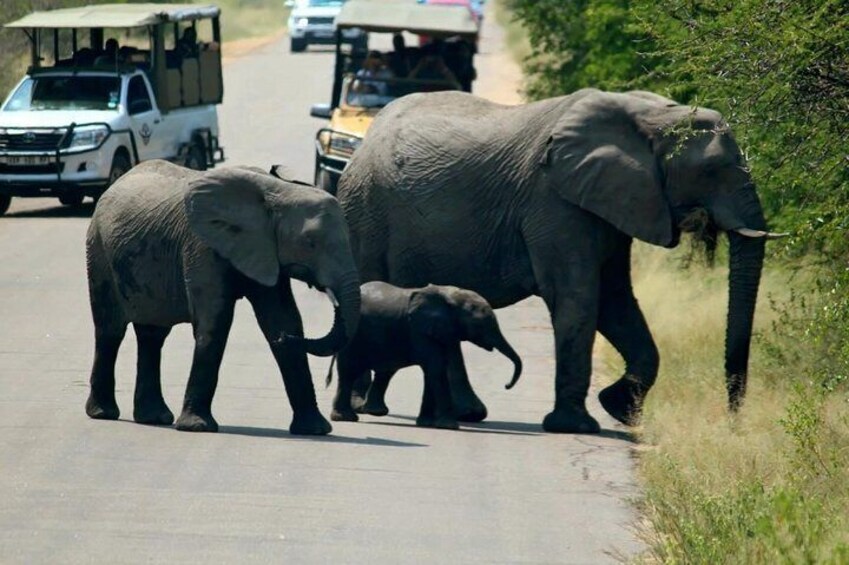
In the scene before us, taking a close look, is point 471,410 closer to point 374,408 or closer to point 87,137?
point 374,408

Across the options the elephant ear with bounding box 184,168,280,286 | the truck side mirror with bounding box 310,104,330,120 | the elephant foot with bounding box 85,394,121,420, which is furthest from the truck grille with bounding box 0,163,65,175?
the elephant ear with bounding box 184,168,280,286

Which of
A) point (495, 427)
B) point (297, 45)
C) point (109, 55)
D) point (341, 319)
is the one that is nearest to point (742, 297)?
point (495, 427)

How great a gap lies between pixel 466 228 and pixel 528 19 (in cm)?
1611

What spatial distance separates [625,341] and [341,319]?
8.07ft

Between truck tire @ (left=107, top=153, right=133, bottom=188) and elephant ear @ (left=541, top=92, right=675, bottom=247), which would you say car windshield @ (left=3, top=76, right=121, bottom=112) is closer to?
truck tire @ (left=107, top=153, right=133, bottom=188)

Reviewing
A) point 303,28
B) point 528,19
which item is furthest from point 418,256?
point 303,28

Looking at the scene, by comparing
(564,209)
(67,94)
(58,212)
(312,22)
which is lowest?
(312,22)

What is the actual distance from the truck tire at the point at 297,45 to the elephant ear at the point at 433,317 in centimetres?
4664

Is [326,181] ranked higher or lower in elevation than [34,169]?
higher

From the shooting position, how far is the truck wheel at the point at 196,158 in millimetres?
30936

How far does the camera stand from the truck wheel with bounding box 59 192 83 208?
2786cm

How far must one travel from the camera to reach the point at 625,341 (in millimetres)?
14758

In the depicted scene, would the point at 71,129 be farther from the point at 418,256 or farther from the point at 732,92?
the point at 732,92

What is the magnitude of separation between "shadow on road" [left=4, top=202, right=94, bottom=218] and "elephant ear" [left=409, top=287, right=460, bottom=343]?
51.0ft
